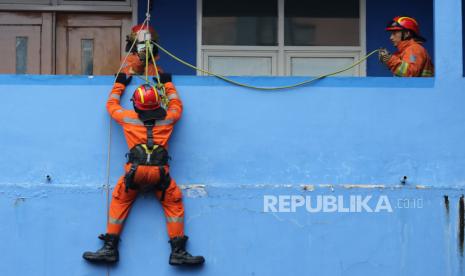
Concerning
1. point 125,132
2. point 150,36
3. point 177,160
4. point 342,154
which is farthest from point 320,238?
point 150,36

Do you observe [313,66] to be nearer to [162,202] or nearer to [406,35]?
[406,35]

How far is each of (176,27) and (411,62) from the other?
278cm

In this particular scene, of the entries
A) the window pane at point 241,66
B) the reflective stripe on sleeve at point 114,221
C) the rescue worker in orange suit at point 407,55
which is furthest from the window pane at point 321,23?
the reflective stripe on sleeve at point 114,221

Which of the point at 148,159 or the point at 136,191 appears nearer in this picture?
the point at 148,159

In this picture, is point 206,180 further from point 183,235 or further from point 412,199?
point 412,199

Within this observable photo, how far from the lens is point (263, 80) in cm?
674

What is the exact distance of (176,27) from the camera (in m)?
8.80

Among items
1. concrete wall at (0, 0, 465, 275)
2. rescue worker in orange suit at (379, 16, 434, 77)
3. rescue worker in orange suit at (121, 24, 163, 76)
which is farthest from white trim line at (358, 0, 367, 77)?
rescue worker in orange suit at (121, 24, 163, 76)

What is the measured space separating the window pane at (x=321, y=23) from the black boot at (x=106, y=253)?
3333 mm

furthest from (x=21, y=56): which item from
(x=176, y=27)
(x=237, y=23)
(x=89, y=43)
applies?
(x=237, y=23)

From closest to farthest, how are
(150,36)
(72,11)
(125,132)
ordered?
(125,132), (150,36), (72,11)

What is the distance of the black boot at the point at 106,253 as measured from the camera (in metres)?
6.45

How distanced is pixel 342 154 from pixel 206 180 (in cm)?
108

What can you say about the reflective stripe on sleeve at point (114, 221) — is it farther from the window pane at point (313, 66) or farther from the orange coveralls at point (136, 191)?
the window pane at point (313, 66)
